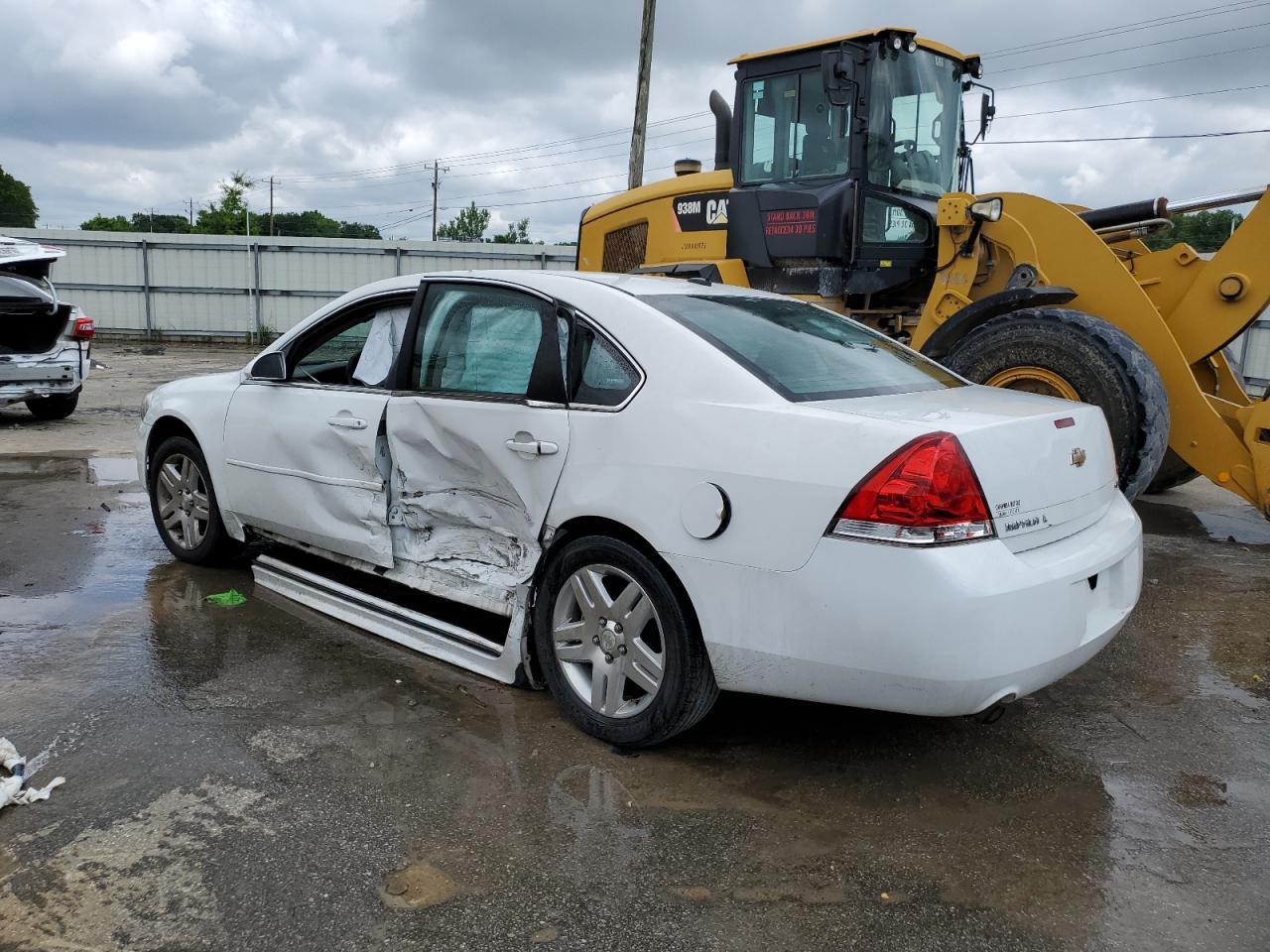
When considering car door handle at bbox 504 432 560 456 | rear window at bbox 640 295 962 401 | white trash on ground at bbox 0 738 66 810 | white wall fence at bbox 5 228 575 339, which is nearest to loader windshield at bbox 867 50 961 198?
rear window at bbox 640 295 962 401

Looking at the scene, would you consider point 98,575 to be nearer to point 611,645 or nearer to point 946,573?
point 611,645

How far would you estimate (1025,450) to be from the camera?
9.87 feet

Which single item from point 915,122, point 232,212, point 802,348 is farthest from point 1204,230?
point 232,212

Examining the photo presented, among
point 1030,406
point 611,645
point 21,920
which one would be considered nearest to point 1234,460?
point 1030,406

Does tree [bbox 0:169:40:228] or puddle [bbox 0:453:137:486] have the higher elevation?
tree [bbox 0:169:40:228]

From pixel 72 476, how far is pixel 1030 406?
744cm

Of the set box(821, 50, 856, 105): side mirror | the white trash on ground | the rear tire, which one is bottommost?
the white trash on ground

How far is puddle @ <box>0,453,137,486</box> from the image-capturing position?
8023 millimetres

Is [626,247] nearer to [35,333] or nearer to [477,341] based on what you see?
[477,341]

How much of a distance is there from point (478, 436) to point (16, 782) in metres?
1.81

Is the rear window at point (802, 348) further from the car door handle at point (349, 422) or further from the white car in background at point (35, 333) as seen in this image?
the white car in background at point (35, 333)

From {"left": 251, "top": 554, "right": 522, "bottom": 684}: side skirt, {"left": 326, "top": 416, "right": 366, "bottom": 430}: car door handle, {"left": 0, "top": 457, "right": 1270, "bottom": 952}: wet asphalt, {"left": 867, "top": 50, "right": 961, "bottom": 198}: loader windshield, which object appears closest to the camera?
{"left": 0, "top": 457, "right": 1270, "bottom": 952}: wet asphalt

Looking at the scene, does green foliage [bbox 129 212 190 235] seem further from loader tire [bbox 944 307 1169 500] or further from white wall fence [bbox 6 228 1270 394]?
loader tire [bbox 944 307 1169 500]

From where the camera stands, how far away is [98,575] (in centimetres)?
534
